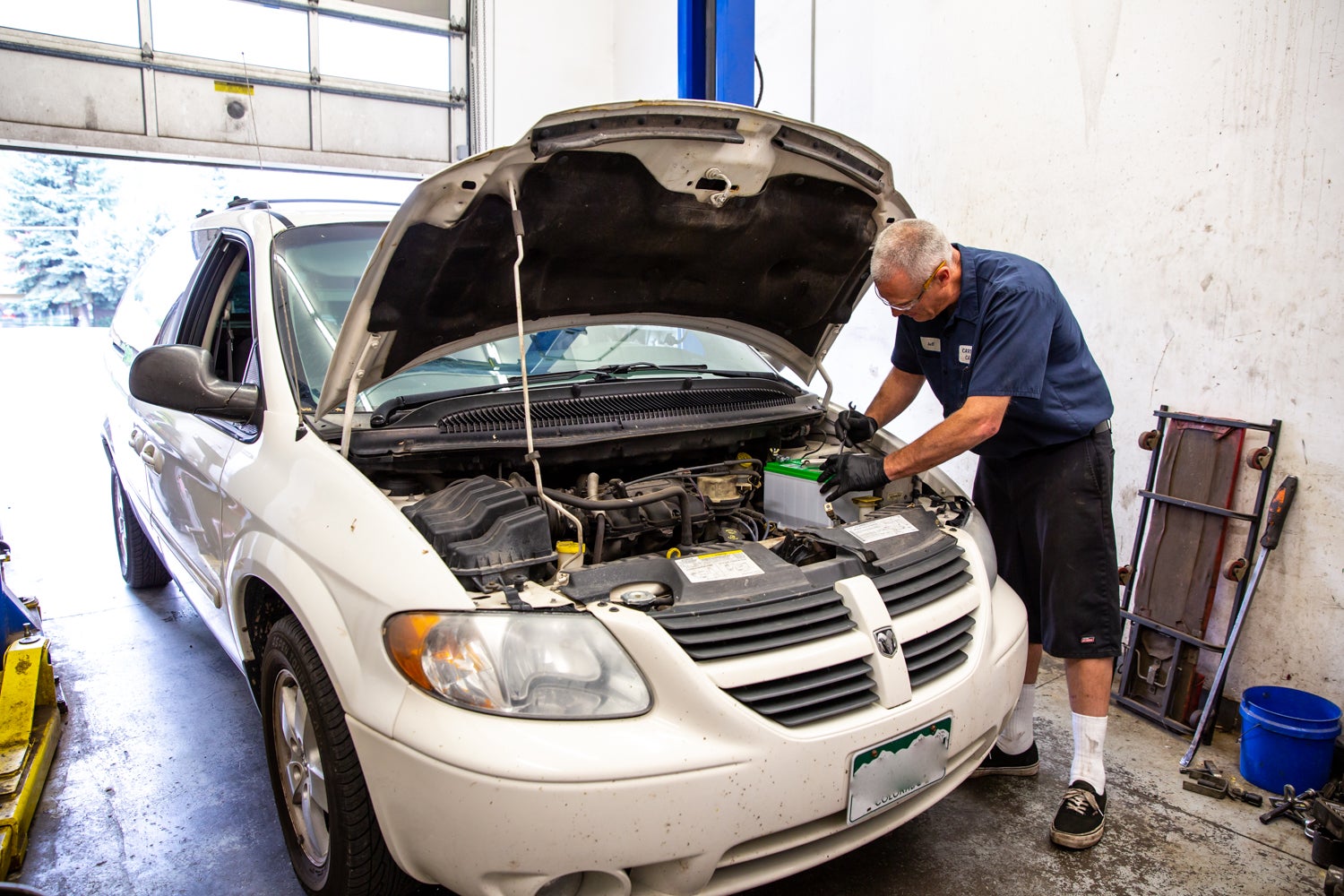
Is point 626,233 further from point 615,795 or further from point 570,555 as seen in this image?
point 615,795

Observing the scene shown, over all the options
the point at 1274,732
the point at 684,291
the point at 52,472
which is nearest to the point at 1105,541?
the point at 1274,732

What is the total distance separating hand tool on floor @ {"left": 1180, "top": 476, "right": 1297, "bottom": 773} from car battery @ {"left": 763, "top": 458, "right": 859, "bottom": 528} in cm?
145

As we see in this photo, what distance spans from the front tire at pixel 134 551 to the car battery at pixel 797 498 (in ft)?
10.1

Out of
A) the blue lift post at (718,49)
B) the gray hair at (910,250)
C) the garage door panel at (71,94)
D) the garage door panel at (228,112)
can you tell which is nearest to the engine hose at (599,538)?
the gray hair at (910,250)

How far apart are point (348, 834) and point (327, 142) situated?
272 inches

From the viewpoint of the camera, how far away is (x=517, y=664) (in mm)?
1514

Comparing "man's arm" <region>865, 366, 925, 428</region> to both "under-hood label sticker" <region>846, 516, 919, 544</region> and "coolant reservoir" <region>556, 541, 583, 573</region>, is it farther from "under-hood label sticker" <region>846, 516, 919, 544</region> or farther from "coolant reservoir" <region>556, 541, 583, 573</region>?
"coolant reservoir" <region>556, 541, 583, 573</region>

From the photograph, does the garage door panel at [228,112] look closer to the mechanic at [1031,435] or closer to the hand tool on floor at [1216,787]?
the mechanic at [1031,435]

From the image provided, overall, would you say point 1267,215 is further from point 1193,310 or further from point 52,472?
point 52,472

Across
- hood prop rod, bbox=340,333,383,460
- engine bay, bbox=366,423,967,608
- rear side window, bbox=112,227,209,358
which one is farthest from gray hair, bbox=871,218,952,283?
rear side window, bbox=112,227,209,358

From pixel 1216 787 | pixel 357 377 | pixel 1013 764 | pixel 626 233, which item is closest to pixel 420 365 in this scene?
pixel 357 377

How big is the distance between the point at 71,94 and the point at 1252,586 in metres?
7.99

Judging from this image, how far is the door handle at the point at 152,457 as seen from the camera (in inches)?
112

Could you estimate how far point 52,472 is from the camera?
6.95 meters
